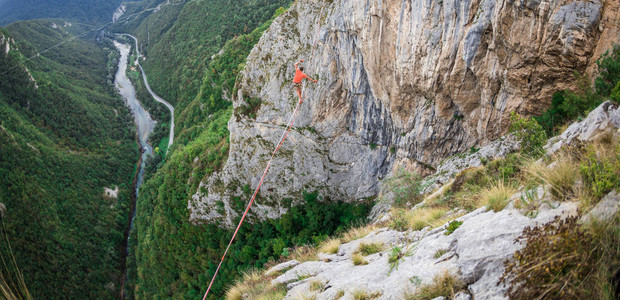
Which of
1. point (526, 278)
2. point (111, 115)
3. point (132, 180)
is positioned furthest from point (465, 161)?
point (111, 115)

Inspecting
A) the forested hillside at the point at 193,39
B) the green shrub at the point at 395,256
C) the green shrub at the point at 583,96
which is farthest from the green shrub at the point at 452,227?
the forested hillside at the point at 193,39

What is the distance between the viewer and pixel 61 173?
173 ft

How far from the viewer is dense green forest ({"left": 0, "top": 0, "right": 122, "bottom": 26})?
162m

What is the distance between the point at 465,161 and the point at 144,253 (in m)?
39.6

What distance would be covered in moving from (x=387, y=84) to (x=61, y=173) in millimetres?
58559

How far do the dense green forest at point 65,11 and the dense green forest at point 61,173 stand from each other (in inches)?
3863

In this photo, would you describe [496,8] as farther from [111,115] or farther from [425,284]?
[111,115]

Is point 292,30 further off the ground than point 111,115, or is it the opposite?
point 292,30

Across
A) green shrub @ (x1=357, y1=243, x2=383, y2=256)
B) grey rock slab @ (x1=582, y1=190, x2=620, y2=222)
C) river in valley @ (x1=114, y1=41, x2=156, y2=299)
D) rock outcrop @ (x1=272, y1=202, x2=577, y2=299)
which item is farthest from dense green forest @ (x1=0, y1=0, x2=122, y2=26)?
grey rock slab @ (x1=582, y1=190, x2=620, y2=222)

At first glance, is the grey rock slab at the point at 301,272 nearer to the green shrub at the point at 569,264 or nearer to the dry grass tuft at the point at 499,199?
the dry grass tuft at the point at 499,199

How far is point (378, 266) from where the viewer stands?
21.4 feet

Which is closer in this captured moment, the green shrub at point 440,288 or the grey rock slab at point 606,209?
the grey rock slab at point 606,209

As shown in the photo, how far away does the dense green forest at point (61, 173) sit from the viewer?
43.4 m

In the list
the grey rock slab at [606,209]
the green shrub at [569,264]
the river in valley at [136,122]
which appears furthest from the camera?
the river in valley at [136,122]
